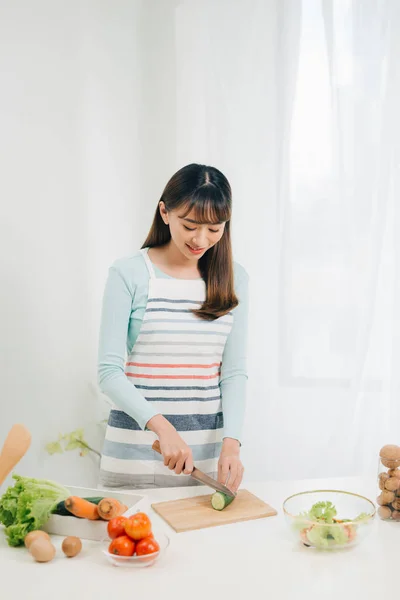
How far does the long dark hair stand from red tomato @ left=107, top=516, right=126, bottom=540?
75 cm

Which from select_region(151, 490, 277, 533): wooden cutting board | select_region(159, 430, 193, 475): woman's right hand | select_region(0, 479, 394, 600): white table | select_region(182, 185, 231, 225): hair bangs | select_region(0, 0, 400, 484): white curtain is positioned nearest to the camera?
select_region(0, 479, 394, 600): white table

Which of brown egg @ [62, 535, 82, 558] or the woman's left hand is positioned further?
the woman's left hand

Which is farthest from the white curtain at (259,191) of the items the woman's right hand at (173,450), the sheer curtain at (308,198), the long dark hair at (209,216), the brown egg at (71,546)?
the brown egg at (71,546)

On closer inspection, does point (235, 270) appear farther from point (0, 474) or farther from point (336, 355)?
point (0, 474)

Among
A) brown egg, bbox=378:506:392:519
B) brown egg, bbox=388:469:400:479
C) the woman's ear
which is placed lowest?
brown egg, bbox=378:506:392:519

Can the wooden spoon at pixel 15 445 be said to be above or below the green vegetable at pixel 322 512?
above

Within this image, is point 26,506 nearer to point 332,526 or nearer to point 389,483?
point 332,526

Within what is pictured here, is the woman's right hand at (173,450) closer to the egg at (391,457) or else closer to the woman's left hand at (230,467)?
the woman's left hand at (230,467)

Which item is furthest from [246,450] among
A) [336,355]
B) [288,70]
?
[288,70]

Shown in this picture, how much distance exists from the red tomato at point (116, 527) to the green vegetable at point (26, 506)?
0.51 feet

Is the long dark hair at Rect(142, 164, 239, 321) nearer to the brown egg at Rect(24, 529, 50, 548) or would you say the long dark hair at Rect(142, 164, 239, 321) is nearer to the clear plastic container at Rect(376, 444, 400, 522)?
the clear plastic container at Rect(376, 444, 400, 522)

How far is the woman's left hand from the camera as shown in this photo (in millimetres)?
1656

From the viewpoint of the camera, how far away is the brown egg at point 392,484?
4.70ft

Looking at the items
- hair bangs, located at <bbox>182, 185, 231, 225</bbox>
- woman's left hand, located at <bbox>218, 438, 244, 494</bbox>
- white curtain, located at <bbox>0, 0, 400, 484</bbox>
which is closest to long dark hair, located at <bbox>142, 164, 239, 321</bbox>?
hair bangs, located at <bbox>182, 185, 231, 225</bbox>
